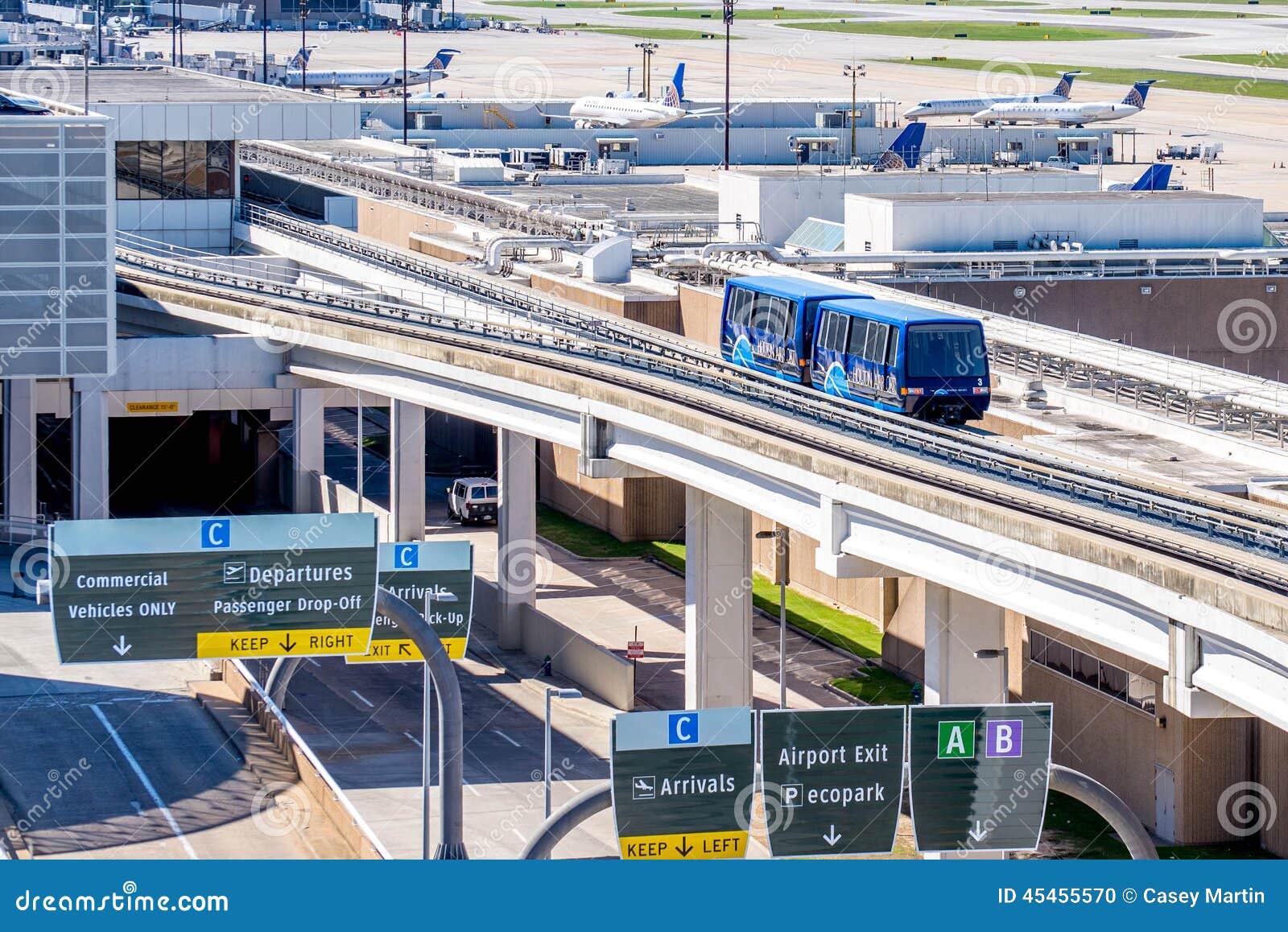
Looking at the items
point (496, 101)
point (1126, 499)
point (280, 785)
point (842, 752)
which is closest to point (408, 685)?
point (280, 785)

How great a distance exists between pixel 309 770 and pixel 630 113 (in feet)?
358

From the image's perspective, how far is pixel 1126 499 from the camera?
37.0 meters

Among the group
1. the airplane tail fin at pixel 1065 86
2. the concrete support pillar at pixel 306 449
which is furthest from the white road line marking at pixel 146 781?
the airplane tail fin at pixel 1065 86

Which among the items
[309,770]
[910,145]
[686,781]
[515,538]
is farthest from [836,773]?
[910,145]

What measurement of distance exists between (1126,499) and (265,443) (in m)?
42.8

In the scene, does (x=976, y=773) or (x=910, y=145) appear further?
(x=910, y=145)

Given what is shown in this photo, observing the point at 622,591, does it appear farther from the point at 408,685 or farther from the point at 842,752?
the point at 842,752

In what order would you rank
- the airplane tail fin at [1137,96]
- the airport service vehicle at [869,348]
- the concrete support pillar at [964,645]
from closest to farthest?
the concrete support pillar at [964,645] < the airport service vehicle at [869,348] < the airplane tail fin at [1137,96]

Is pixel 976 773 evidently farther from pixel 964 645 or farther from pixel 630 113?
pixel 630 113

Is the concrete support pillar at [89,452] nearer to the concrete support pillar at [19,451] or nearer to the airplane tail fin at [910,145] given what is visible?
the concrete support pillar at [19,451]

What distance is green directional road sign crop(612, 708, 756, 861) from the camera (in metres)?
24.0

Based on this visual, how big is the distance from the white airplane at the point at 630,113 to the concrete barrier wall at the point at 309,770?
9921 cm

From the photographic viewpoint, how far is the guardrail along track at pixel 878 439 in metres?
34.4

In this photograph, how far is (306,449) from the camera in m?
71.8
